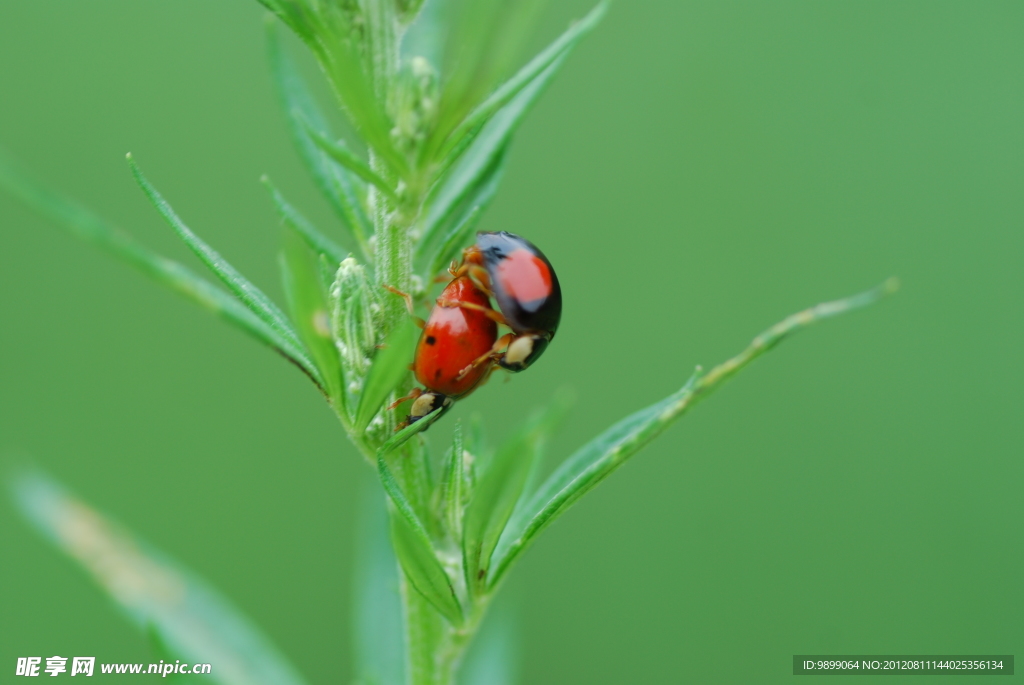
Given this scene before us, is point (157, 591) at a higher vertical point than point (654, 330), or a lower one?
lower

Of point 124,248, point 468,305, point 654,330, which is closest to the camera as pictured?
point 124,248

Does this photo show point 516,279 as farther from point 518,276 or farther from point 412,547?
point 412,547

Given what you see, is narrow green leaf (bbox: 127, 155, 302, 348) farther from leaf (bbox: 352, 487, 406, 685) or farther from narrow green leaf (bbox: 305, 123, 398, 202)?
leaf (bbox: 352, 487, 406, 685)

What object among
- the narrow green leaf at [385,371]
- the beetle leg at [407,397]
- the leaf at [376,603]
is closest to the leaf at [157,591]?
the leaf at [376,603]

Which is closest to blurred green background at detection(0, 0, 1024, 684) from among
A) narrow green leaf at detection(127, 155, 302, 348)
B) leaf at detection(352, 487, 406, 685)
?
leaf at detection(352, 487, 406, 685)

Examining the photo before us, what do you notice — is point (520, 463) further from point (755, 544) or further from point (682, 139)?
point (682, 139)

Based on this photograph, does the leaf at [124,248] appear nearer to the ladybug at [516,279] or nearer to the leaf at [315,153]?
the leaf at [315,153]

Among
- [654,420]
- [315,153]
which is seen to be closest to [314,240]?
[315,153]

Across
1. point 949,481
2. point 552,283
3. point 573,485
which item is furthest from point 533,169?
point 573,485

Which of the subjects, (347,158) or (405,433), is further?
(405,433)
